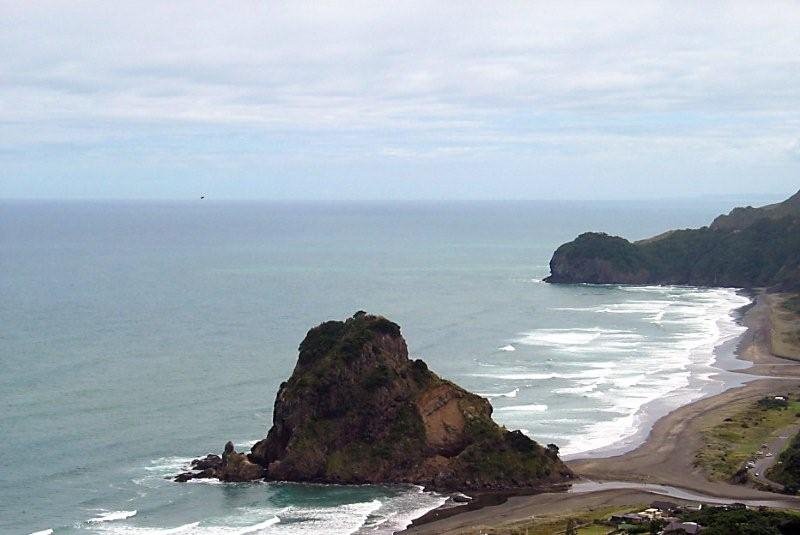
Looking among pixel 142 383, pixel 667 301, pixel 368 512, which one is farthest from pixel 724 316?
pixel 368 512

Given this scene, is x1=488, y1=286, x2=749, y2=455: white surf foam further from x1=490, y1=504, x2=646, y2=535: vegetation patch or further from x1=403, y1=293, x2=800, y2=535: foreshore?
x1=490, y1=504, x2=646, y2=535: vegetation patch

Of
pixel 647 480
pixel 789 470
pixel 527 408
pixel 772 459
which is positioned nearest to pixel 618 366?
pixel 527 408

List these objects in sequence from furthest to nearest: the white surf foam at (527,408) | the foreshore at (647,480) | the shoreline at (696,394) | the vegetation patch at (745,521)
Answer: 1. the white surf foam at (527,408)
2. the shoreline at (696,394)
3. the foreshore at (647,480)
4. the vegetation patch at (745,521)

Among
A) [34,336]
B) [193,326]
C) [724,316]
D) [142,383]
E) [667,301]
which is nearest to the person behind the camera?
[142,383]

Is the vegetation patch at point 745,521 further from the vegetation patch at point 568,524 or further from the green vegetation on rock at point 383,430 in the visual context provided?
the green vegetation on rock at point 383,430

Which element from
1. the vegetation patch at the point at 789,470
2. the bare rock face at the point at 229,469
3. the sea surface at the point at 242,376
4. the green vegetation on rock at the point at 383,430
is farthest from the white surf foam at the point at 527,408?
the bare rock face at the point at 229,469

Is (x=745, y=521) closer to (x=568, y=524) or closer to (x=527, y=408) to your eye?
(x=568, y=524)

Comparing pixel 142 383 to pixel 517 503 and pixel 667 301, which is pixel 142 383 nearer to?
pixel 517 503
